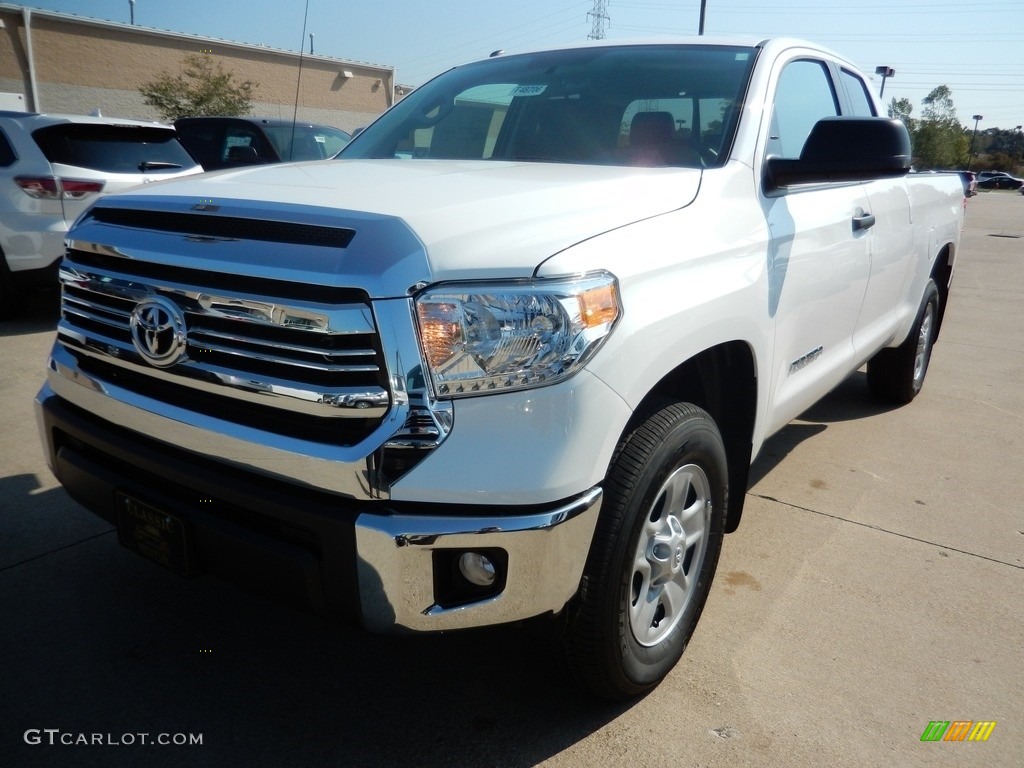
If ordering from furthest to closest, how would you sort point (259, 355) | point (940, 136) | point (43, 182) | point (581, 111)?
point (940, 136) → point (43, 182) → point (581, 111) → point (259, 355)

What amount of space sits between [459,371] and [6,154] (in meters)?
6.21

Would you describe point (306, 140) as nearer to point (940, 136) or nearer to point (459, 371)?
point (459, 371)

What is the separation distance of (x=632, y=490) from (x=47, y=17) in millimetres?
33116

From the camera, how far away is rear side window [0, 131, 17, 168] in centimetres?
631

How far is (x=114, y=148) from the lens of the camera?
680 cm

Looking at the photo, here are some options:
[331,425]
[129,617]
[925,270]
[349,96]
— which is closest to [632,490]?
[331,425]

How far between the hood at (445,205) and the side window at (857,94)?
1.85m

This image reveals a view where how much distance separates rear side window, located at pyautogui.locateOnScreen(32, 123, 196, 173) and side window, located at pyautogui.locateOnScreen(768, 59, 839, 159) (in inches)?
217

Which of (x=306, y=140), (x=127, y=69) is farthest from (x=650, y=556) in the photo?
(x=127, y=69)

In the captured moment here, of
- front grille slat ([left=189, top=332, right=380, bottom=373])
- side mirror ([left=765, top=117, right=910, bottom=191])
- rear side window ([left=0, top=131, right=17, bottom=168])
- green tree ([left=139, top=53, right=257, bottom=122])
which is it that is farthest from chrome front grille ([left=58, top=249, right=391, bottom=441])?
green tree ([left=139, top=53, right=257, bottom=122])

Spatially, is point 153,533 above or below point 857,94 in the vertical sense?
below

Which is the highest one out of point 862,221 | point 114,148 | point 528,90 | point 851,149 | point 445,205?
point 528,90

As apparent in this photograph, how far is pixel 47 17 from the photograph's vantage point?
28000 millimetres

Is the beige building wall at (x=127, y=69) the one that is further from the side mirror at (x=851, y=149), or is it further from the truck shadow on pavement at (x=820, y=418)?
the side mirror at (x=851, y=149)
